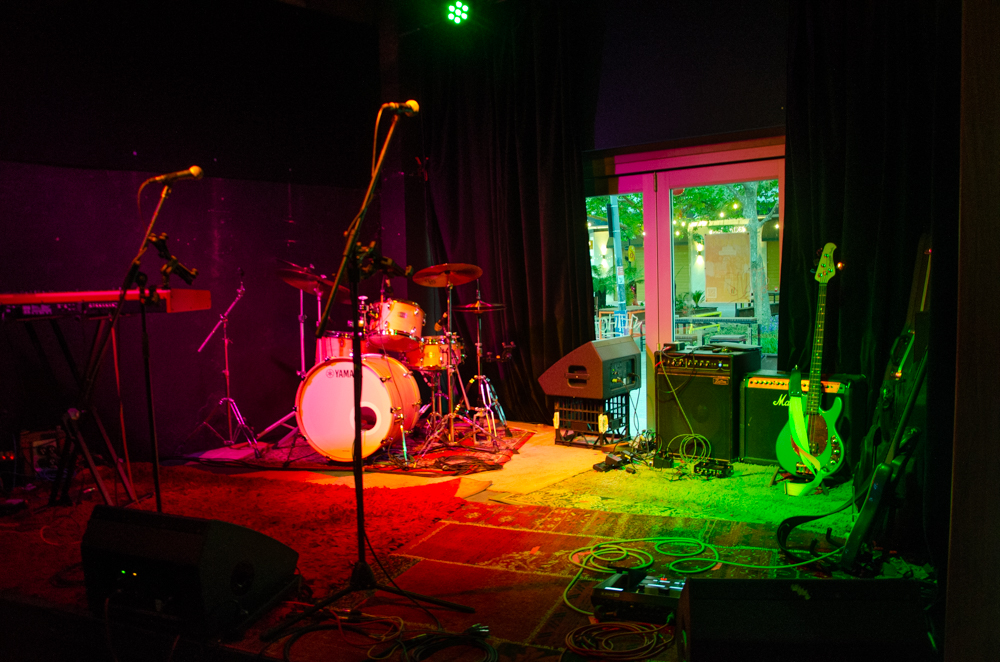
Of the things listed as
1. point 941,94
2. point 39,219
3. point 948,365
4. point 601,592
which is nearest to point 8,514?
point 39,219

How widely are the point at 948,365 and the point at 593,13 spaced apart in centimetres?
429

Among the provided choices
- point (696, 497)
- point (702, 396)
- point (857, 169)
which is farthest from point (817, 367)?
point (857, 169)

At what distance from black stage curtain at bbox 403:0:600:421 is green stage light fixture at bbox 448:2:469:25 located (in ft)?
1.00

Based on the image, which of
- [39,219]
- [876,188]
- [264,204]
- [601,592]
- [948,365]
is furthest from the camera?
[264,204]

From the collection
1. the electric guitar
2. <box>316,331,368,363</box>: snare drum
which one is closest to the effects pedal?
the electric guitar

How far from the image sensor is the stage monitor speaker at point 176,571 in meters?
2.21

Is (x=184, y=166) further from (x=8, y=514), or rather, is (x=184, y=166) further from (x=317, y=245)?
(x=8, y=514)

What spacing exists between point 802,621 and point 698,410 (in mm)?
2925

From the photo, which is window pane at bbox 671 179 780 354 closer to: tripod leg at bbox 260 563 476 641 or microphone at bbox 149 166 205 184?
tripod leg at bbox 260 563 476 641

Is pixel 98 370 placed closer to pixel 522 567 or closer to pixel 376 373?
pixel 376 373

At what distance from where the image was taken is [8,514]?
3.78 m

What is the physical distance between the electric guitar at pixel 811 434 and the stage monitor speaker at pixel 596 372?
125 centimetres

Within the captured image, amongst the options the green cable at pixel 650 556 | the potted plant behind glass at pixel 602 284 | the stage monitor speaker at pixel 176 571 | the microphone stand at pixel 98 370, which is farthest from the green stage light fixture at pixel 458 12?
the stage monitor speaker at pixel 176 571

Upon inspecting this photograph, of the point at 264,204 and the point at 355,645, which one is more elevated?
the point at 264,204
